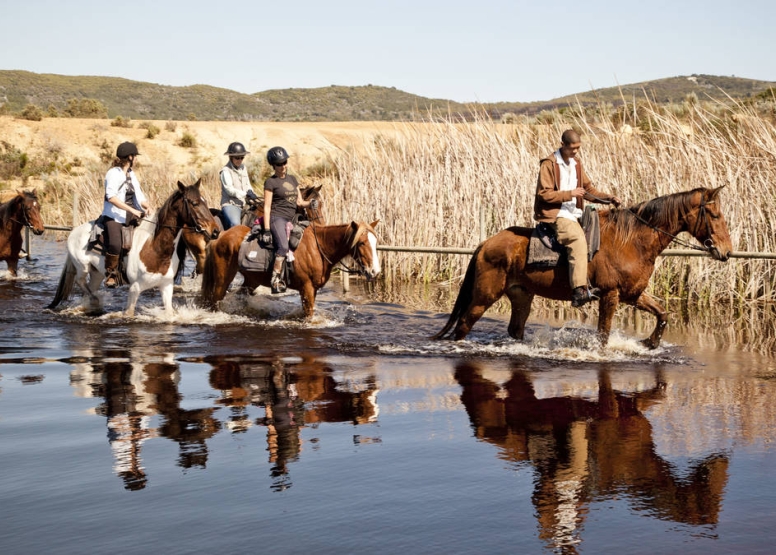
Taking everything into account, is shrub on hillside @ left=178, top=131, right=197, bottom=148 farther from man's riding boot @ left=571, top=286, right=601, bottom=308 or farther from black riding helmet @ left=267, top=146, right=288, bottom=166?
man's riding boot @ left=571, top=286, right=601, bottom=308

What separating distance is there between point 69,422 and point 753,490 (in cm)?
497

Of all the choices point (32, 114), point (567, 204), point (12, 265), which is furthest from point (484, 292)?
point (32, 114)

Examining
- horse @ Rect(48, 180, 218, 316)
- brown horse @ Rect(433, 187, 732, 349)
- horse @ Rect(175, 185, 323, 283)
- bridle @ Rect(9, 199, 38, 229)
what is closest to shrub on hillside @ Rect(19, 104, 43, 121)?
bridle @ Rect(9, 199, 38, 229)

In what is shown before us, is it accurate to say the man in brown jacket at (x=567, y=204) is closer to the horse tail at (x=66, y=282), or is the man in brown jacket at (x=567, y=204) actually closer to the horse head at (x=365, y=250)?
the horse head at (x=365, y=250)

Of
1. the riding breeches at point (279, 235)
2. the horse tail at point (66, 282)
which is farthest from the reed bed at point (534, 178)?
the horse tail at point (66, 282)

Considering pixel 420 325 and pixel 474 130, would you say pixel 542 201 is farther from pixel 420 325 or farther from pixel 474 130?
pixel 474 130

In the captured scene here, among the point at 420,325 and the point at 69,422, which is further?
the point at 420,325

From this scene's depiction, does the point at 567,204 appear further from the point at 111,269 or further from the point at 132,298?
the point at 111,269

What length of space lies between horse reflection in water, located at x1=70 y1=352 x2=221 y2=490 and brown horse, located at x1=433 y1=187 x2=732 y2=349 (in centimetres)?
371

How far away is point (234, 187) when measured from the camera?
1497 cm

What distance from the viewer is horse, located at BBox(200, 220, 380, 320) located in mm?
12125

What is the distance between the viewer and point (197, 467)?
19.8ft

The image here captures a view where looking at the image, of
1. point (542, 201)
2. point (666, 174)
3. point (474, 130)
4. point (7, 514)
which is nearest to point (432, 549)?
point (7, 514)

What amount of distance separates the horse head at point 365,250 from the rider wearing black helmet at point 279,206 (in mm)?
949
